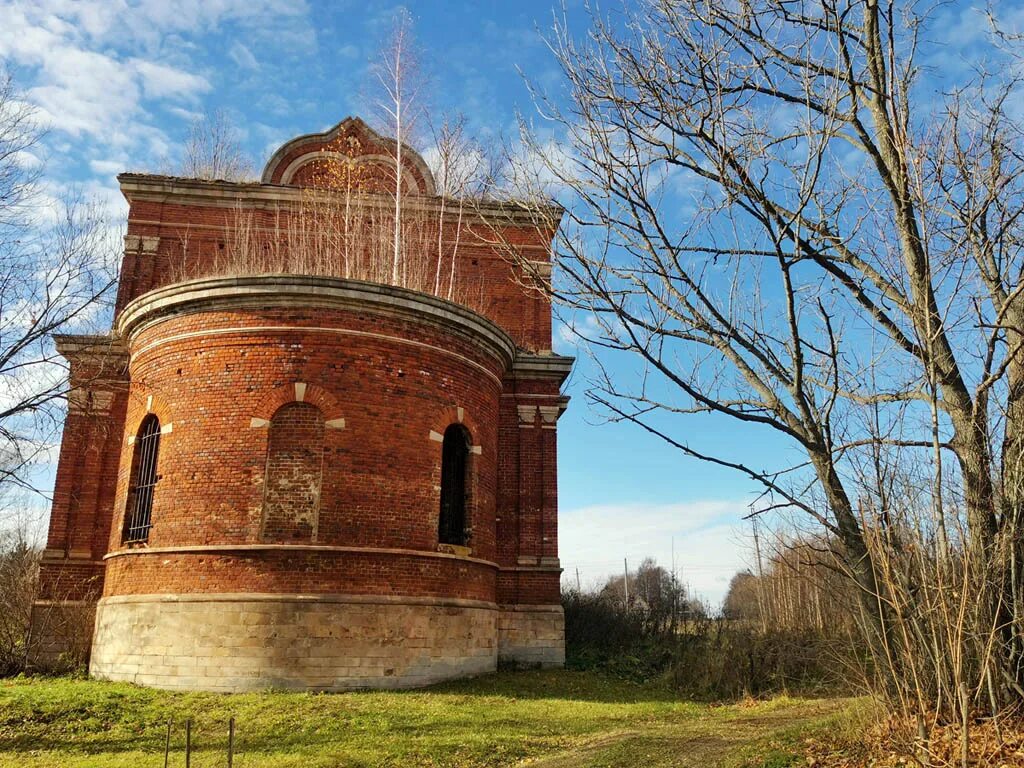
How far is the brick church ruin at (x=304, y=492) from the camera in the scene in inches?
504

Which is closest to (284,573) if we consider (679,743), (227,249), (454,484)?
(454,484)

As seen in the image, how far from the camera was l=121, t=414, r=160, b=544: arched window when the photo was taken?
47.9ft

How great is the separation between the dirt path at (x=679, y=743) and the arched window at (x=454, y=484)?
5540mm

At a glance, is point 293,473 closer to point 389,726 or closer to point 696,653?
point 389,726

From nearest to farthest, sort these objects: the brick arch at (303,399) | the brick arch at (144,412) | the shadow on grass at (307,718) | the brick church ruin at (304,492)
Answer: the shadow on grass at (307,718) → the brick church ruin at (304,492) → the brick arch at (303,399) → the brick arch at (144,412)

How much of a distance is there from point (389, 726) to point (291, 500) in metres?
4.25

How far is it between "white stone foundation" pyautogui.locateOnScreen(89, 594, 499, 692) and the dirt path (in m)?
4.03

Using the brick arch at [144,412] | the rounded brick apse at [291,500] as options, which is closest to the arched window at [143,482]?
the rounded brick apse at [291,500]

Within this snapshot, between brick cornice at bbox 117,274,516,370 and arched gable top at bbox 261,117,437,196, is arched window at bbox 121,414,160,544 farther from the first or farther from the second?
arched gable top at bbox 261,117,437,196

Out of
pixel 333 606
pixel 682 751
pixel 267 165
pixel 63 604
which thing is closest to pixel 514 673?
pixel 333 606

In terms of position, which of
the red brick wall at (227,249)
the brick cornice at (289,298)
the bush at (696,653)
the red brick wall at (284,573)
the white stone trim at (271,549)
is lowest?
the bush at (696,653)

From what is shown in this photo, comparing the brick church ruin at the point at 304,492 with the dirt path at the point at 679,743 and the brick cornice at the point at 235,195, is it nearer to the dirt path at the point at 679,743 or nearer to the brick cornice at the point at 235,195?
the dirt path at the point at 679,743

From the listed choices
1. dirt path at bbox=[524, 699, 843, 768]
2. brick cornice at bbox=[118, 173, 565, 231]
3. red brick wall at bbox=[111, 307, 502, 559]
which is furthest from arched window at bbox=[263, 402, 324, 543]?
brick cornice at bbox=[118, 173, 565, 231]

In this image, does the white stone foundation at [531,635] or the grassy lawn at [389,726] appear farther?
the white stone foundation at [531,635]
